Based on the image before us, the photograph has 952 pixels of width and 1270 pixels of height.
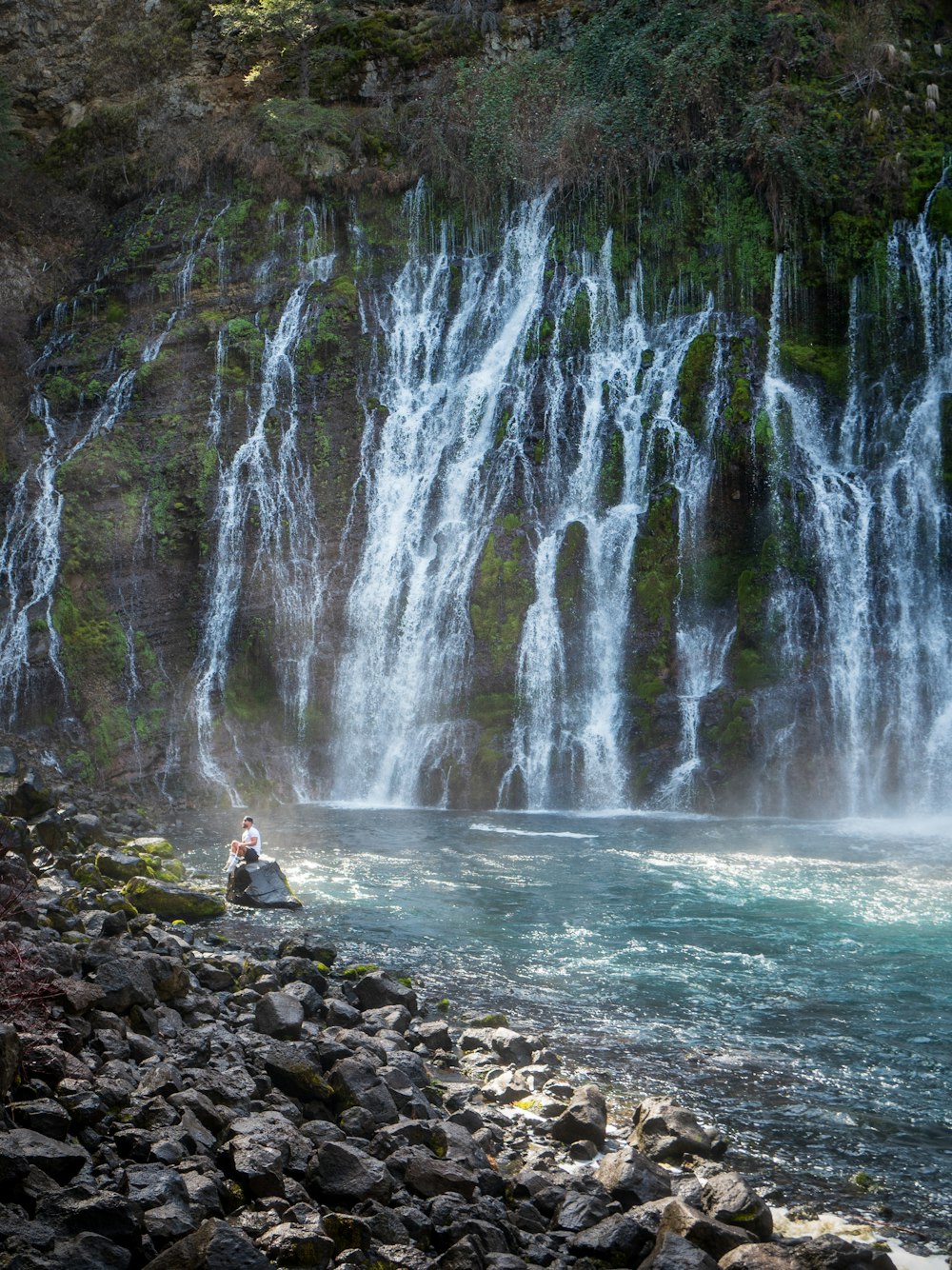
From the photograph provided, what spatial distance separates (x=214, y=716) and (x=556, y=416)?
35.0ft

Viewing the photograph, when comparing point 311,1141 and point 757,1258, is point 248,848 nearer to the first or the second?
point 311,1141

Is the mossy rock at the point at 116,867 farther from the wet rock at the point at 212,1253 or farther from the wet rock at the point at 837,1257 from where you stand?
the wet rock at the point at 837,1257

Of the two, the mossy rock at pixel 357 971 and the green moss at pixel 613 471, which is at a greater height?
the green moss at pixel 613 471

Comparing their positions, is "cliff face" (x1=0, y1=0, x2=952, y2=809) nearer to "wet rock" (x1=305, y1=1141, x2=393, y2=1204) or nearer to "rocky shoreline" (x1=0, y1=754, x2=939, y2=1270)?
"rocky shoreline" (x1=0, y1=754, x2=939, y2=1270)

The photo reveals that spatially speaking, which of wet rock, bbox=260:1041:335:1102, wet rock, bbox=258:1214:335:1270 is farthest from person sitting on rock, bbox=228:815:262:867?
wet rock, bbox=258:1214:335:1270

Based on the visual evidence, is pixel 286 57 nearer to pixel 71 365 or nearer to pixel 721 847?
pixel 71 365

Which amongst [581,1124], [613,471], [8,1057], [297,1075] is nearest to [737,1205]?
[581,1124]

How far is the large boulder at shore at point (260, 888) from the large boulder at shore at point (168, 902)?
687 millimetres

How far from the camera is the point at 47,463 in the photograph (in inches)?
1067

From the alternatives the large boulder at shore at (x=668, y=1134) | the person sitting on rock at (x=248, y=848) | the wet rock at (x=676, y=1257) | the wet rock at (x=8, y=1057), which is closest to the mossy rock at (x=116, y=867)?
the person sitting on rock at (x=248, y=848)

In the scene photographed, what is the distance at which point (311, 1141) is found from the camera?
631 cm

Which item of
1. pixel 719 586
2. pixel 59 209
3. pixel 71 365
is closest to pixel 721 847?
pixel 719 586

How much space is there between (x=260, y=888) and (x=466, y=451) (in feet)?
51.6

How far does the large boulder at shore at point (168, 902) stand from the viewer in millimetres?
12766
